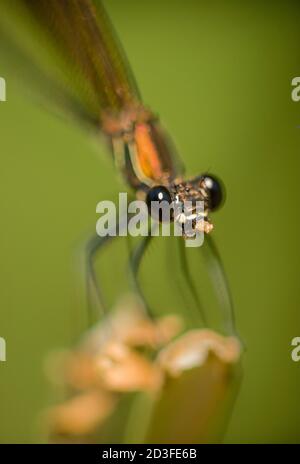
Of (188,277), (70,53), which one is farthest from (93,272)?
(70,53)

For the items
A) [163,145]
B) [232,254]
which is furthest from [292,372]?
[163,145]

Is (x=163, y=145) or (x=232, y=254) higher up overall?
(x=163, y=145)

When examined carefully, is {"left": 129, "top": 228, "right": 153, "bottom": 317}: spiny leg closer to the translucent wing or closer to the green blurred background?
the green blurred background

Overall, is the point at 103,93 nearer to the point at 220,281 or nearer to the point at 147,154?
the point at 147,154

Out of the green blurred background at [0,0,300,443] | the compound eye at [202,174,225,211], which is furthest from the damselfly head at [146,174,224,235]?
the green blurred background at [0,0,300,443]

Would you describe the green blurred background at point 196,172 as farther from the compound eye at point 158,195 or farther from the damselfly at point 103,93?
the compound eye at point 158,195

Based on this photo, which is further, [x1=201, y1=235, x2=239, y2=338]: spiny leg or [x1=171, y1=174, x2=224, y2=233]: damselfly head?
[x1=201, y1=235, x2=239, y2=338]: spiny leg

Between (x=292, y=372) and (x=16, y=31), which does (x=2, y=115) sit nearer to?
(x=16, y=31)
